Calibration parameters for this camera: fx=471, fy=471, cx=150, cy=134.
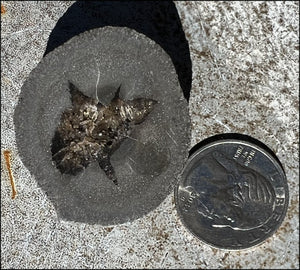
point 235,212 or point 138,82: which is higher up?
point 138,82

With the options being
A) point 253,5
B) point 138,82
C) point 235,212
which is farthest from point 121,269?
point 253,5

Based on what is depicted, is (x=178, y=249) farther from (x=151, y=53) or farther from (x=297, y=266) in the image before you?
(x=151, y=53)

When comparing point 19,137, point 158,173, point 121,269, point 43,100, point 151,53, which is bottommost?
point 121,269

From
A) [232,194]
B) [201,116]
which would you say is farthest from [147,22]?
[232,194]

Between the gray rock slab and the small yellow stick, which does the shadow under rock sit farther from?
the small yellow stick

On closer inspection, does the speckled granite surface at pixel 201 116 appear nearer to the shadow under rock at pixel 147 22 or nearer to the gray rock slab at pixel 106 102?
the shadow under rock at pixel 147 22

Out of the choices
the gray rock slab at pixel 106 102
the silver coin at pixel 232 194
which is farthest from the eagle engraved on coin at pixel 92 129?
the silver coin at pixel 232 194
